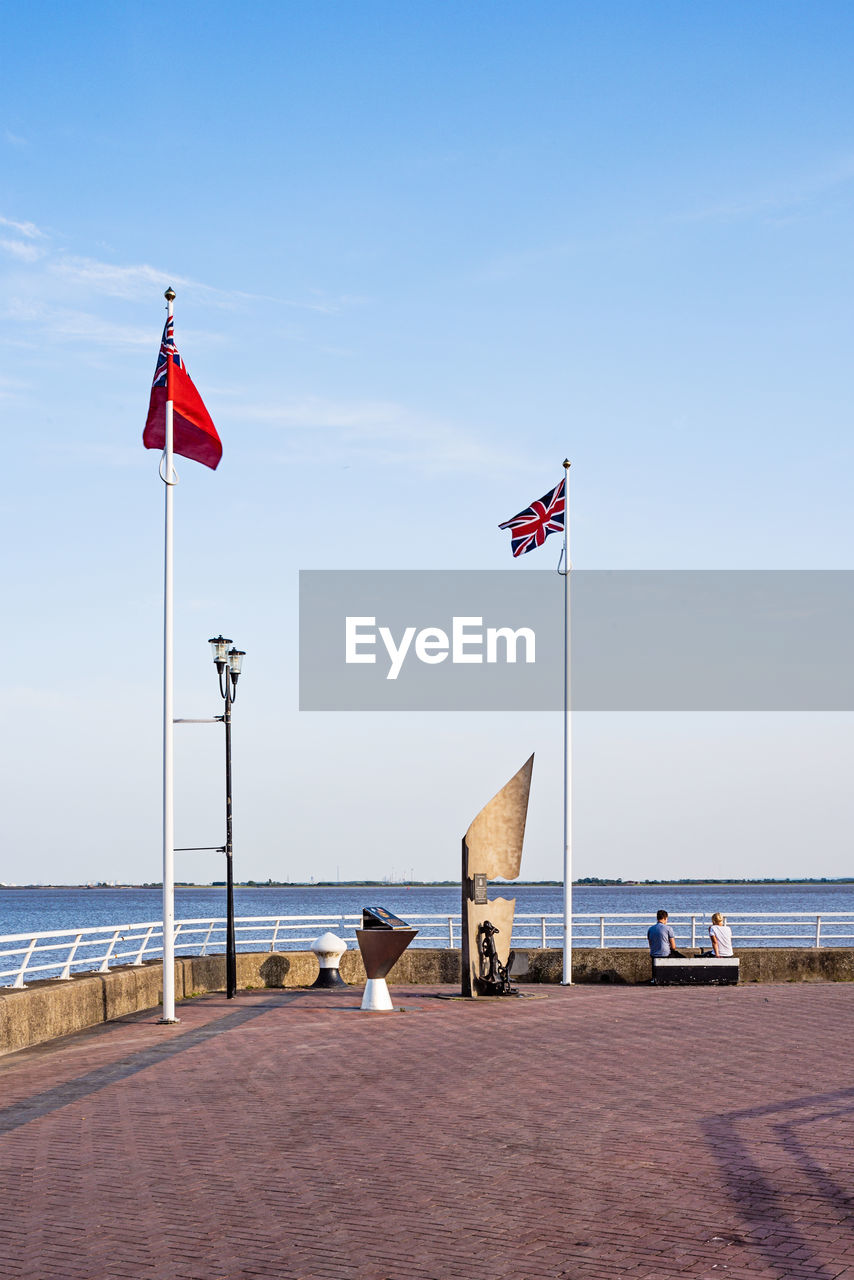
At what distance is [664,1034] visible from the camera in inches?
625

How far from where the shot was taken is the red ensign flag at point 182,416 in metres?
17.8

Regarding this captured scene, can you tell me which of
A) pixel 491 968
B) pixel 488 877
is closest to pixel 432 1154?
pixel 488 877

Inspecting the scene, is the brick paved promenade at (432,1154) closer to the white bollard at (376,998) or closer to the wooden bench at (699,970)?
the white bollard at (376,998)

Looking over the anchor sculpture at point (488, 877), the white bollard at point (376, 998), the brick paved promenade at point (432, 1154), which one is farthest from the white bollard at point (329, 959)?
the brick paved promenade at point (432, 1154)

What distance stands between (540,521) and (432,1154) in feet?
55.1

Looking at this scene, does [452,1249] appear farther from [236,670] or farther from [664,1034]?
[236,670]

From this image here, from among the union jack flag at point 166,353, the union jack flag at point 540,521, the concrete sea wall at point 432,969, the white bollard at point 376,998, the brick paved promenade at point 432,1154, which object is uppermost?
the union jack flag at point 166,353

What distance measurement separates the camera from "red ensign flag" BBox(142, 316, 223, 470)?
703 inches

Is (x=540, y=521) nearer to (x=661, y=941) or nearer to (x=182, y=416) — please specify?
(x=661, y=941)

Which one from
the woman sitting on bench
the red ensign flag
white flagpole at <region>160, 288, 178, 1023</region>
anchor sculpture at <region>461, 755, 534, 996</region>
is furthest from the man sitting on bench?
the red ensign flag

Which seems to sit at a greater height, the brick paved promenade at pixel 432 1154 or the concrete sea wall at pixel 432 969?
the brick paved promenade at pixel 432 1154

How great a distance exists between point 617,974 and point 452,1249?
1877 cm

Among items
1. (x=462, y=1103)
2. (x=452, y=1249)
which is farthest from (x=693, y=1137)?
(x=452, y=1249)

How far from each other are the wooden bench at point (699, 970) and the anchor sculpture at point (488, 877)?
364cm
